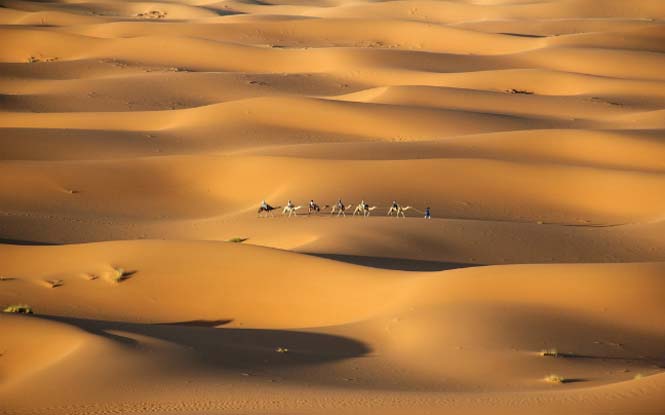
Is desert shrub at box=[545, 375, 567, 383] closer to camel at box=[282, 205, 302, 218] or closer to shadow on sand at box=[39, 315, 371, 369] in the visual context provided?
shadow on sand at box=[39, 315, 371, 369]

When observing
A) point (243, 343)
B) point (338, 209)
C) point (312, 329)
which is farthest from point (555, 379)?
point (338, 209)

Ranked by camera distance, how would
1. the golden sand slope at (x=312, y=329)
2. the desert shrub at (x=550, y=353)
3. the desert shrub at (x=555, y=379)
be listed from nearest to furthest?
1. the golden sand slope at (x=312, y=329)
2. the desert shrub at (x=555, y=379)
3. the desert shrub at (x=550, y=353)

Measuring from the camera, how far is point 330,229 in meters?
19.5

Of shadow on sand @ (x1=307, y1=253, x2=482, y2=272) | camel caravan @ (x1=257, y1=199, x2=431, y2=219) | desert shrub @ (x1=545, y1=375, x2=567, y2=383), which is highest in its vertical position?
desert shrub @ (x1=545, y1=375, x2=567, y2=383)

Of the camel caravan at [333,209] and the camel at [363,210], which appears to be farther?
the camel caravan at [333,209]

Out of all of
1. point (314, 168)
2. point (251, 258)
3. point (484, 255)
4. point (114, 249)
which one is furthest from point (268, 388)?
point (314, 168)

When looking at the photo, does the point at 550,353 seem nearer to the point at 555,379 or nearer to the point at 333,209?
the point at 555,379

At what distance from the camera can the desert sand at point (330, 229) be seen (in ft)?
34.6

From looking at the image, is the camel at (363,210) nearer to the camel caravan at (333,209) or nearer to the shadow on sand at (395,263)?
the camel caravan at (333,209)

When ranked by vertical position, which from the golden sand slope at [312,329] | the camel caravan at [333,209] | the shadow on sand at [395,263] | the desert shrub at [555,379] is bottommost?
the camel caravan at [333,209]

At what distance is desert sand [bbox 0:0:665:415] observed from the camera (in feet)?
Result: 34.6

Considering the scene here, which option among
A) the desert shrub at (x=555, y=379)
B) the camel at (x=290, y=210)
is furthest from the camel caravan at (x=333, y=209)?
the desert shrub at (x=555, y=379)

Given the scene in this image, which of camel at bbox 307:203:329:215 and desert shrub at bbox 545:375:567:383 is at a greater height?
desert shrub at bbox 545:375:567:383

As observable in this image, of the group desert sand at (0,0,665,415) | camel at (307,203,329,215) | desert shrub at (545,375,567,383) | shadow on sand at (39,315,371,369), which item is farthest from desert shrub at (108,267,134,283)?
desert shrub at (545,375,567,383)
